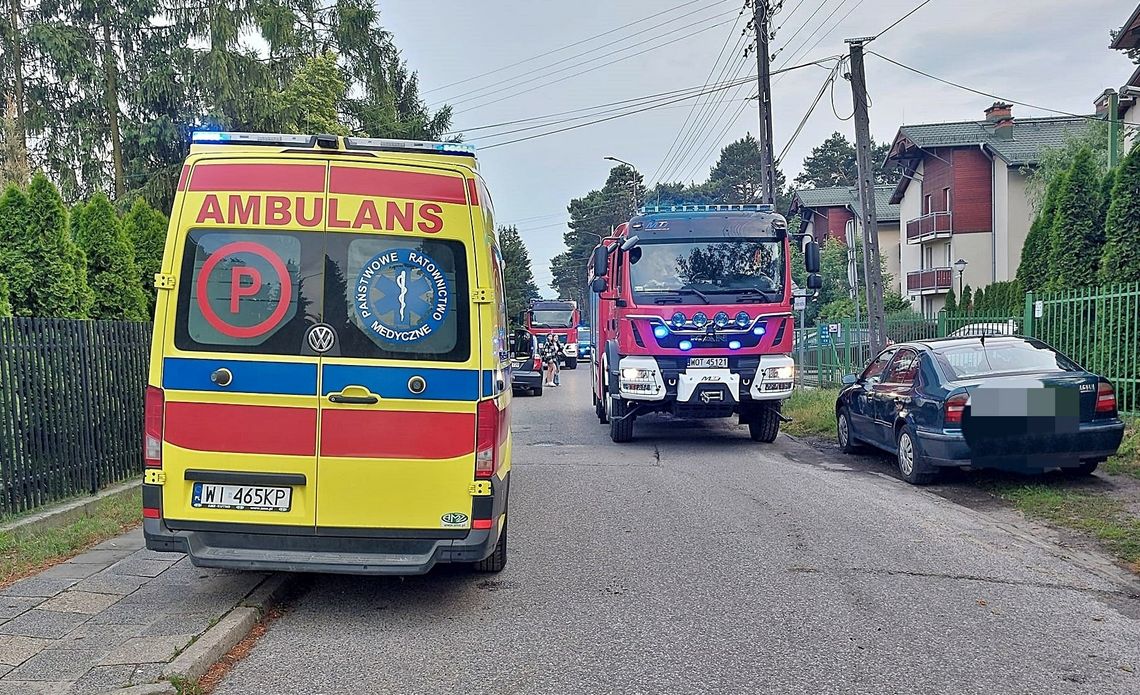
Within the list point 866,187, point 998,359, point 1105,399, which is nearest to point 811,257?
point 866,187

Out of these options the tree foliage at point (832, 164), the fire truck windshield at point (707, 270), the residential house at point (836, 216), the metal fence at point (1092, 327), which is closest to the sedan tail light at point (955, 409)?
the metal fence at point (1092, 327)

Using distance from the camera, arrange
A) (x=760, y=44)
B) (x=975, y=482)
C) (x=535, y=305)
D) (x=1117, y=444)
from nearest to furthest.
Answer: (x=1117, y=444) < (x=975, y=482) < (x=760, y=44) < (x=535, y=305)

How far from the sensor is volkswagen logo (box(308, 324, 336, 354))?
17.2ft

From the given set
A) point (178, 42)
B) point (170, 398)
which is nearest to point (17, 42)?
point (178, 42)

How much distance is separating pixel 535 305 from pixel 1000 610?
3624cm

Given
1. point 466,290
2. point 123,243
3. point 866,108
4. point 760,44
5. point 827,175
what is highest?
point 827,175

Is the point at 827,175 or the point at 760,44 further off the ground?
the point at 827,175

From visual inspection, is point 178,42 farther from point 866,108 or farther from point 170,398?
point 170,398

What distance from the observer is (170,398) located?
518 centimetres

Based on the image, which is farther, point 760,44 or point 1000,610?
point 760,44

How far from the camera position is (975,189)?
41312 millimetres

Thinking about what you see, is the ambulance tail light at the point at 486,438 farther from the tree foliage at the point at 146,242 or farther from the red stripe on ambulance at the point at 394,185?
the tree foliage at the point at 146,242

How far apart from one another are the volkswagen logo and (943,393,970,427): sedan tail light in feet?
21.3

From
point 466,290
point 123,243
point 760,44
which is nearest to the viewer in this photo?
point 466,290
